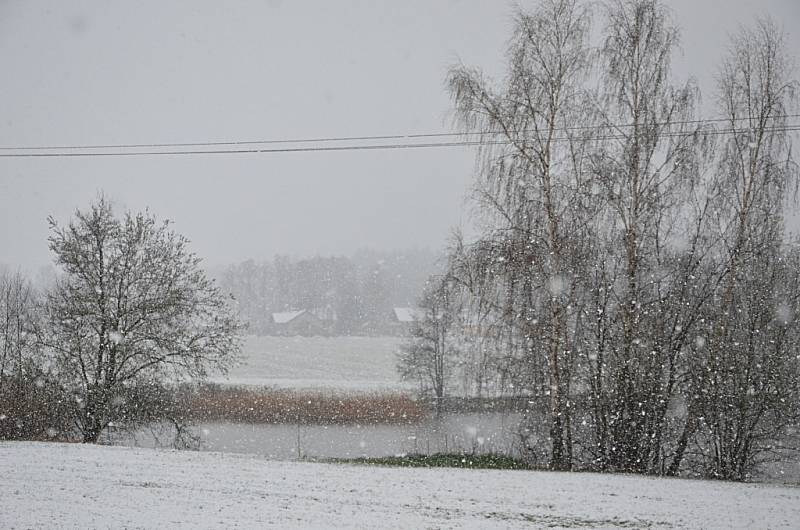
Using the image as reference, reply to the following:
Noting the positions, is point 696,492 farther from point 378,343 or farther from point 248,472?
point 378,343

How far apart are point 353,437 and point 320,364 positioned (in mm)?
25865

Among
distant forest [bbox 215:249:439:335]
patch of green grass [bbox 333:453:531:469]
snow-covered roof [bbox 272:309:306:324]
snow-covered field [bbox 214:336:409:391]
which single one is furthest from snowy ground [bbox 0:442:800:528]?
snow-covered roof [bbox 272:309:306:324]

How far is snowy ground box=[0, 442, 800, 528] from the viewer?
Answer: 7812 millimetres

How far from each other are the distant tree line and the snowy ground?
2162 millimetres

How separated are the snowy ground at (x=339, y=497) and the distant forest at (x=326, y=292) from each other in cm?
6267

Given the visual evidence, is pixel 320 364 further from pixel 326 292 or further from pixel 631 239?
pixel 326 292

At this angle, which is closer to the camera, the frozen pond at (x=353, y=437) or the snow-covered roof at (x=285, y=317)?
the frozen pond at (x=353, y=437)

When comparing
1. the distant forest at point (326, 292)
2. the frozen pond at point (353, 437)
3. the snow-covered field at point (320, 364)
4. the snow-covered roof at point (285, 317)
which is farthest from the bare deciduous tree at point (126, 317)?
the snow-covered roof at point (285, 317)

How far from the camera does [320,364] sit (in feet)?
163

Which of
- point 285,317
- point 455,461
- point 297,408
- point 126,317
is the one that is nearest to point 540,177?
point 455,461

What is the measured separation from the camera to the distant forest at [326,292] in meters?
77.8

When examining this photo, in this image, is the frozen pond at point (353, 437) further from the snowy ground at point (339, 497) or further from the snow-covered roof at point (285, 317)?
the snow-covered roof at point (285, 317)

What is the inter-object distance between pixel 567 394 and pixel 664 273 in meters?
3.66

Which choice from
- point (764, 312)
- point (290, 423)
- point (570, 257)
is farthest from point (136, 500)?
point (290, 423)
